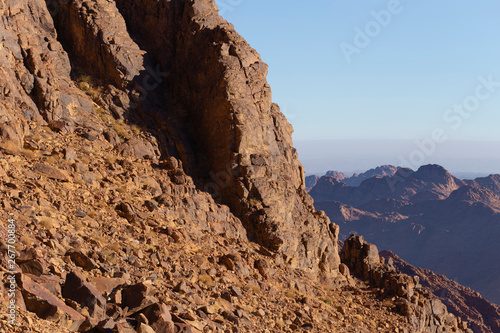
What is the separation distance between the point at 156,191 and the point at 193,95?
23.9 ft

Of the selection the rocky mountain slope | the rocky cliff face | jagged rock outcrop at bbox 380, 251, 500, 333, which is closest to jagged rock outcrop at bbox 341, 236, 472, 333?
the rocky mountain slope

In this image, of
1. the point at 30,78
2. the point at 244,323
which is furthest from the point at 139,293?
the point at 30,78

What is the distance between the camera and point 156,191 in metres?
19.3

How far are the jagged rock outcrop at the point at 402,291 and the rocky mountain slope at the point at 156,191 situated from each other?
13 cm

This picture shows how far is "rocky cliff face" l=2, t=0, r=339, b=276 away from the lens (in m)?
22.2

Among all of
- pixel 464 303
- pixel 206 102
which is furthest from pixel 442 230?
pixel 206 102

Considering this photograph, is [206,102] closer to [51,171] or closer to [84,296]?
[51,171]

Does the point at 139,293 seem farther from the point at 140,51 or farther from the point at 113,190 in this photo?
the point at 140,51

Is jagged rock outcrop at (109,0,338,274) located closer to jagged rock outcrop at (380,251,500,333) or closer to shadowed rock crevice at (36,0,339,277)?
shadowed rock crevice at (36,0,339,277)

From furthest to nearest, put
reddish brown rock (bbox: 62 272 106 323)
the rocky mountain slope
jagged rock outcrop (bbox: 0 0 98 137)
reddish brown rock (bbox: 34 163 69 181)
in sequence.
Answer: jagged rock outcrop (bbox: 0 0 98 137) → reddish brown rock (bbox: 34 163 69 181) → the rocky mountain slope → reddish brown rock (bbox: 62 272 106 323)

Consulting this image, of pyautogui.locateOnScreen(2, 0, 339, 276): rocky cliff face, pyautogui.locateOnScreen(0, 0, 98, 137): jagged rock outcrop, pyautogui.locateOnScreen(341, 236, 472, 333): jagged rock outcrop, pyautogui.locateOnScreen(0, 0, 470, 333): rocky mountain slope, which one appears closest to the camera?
pyautogui.locateOnScreen(0, 0, 470, 333): rocky mountain slope

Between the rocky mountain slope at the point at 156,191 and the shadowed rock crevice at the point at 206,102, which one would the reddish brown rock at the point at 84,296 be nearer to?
the rocky mountain slope at the point at 156,191

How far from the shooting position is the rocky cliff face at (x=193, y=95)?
22.2 m

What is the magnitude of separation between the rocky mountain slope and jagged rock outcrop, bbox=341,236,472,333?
134mm
